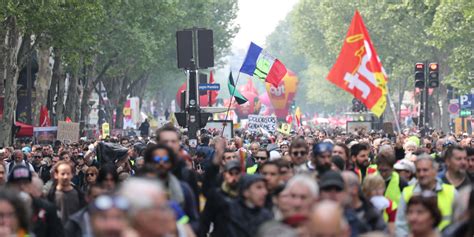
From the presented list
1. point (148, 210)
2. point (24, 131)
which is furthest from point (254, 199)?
point (24, 131)

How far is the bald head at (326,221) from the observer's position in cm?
742

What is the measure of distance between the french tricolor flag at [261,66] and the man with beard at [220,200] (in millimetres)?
19861

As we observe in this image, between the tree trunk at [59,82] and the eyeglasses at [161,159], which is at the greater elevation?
A: the tree trunk at [59,82]

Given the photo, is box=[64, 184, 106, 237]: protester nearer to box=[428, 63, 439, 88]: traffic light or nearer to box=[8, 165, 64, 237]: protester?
box=[8, 165, 64, 237]: protester

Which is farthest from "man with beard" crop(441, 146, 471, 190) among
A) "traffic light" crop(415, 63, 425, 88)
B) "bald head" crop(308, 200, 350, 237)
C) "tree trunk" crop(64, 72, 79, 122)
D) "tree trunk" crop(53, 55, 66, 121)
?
"tree trunk" crop(64, 72, 79, 122)

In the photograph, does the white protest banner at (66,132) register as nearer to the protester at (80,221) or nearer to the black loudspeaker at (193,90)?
the black loudspeaker at (193,90)

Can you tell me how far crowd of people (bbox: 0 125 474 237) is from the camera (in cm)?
774

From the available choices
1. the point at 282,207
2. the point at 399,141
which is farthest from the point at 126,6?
the point at 282,207

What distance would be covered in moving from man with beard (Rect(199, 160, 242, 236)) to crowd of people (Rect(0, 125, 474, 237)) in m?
0.01

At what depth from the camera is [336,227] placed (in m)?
7.46

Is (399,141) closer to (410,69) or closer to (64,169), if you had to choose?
(64,169)

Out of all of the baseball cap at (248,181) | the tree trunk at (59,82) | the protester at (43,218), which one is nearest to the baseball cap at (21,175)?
the protester at (43,218)

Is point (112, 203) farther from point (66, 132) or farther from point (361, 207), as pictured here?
point (66, 132)

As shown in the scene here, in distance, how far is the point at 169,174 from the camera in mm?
11094
